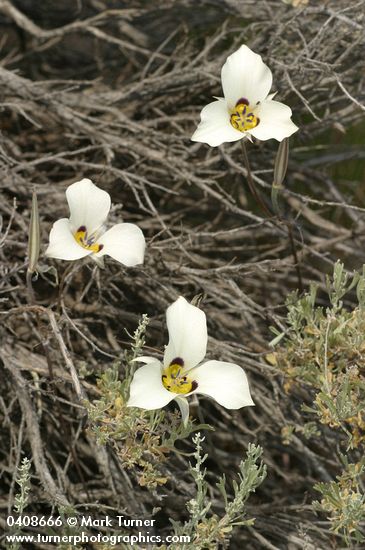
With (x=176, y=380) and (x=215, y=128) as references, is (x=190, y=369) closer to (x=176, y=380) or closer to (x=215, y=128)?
(x=176, y=380)

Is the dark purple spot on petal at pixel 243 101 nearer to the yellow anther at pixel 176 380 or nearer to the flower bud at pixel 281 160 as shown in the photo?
the flower bud at pixel 281 160

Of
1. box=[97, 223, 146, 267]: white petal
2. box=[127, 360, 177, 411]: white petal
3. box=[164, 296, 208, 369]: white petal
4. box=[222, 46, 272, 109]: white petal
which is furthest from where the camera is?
box=[222, 46, 272, 109]: white petal

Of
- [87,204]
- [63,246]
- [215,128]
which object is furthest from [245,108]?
[63,246]

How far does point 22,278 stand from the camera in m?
2.31

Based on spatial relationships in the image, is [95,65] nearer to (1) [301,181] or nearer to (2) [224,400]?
(1) [301,181]

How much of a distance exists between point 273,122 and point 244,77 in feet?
0.45

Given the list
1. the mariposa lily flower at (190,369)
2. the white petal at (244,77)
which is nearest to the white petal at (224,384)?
the mariposa lily flower at (190,369)

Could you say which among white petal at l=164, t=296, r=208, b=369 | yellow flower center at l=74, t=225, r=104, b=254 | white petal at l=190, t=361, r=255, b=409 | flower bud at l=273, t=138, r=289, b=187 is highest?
flower bud at l=273, t=138, r=289, b=187

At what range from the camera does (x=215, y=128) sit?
5.88 feet

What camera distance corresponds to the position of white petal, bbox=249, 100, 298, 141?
1.79 meters

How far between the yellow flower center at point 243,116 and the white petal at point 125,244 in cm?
38

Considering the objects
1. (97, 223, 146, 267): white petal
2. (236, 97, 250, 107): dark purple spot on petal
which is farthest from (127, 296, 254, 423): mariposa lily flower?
(236, 97, 250, 107): dark purple spot on petal

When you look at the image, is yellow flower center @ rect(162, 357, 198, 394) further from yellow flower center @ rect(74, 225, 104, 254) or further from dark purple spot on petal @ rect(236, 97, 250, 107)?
dark purple spot on petal @ rect(236, 97, 250, 107)

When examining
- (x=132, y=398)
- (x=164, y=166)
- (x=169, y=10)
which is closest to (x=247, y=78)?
(x=164, y=166)
